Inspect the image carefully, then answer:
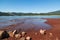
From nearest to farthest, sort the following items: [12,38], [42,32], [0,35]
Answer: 1. [0,35]
2. [12,38]
3. [42,32]

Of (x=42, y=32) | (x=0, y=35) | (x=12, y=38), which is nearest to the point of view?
(x=0, y=35)

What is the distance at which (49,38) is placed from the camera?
904 centimetres

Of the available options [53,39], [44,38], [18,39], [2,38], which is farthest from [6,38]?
[53,39]

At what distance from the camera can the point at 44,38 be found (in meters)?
9.10

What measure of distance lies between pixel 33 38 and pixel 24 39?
95 cm

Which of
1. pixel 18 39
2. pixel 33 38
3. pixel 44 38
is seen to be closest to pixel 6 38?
pixel 18 39

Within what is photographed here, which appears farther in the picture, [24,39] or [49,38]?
[49,38]

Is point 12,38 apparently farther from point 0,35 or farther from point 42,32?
point 42,32

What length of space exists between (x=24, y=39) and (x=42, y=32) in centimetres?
251

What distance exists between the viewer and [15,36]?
30.1 ft

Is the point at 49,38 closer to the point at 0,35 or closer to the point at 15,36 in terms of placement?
the point at 15,36

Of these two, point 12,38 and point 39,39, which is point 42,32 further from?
point 12,38

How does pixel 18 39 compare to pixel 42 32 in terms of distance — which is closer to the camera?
pixel 18 39

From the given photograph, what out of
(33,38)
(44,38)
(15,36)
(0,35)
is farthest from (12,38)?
(44,38)
